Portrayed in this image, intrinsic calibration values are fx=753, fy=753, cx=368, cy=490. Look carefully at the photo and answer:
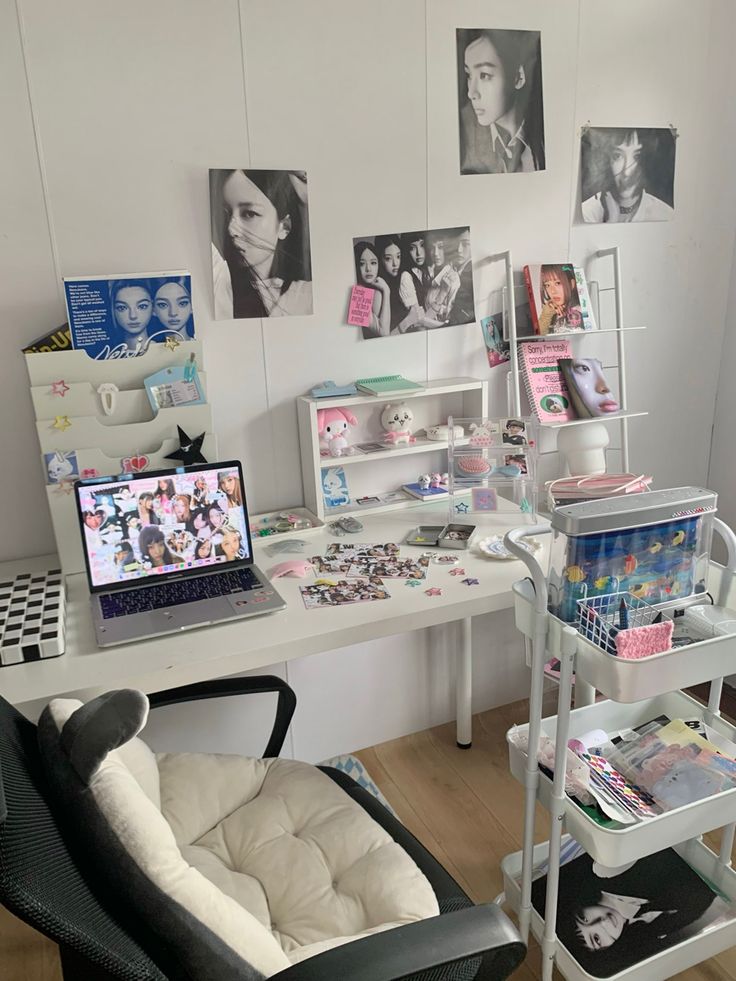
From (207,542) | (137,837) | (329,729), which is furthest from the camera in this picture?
(329,729)

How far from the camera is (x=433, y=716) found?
2.46m

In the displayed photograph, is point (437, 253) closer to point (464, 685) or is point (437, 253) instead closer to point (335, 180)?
point (335, 180)

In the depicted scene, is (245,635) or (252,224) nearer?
(245,635)

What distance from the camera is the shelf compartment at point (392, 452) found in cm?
201

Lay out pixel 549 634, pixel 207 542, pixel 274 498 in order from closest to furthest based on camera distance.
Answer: pixel 549 634 < pixel 207 542 < pixel 274 498

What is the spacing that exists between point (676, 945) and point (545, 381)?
1.45m

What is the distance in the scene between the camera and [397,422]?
82.7 inches

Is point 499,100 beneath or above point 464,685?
above

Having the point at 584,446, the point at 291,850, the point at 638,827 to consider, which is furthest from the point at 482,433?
the point at 291,850

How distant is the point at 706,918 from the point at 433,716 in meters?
0.99

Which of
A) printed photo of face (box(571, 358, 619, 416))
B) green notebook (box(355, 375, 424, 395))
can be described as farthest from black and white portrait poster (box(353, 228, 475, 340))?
printed photo of face (box(571, 358, 619, 416))

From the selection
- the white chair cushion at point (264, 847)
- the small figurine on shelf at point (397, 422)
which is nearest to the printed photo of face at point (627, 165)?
the small figurine on shelf at point (397, 422)

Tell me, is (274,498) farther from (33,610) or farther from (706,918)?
(706,918)

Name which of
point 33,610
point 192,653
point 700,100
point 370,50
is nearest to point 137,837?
point 192,653
